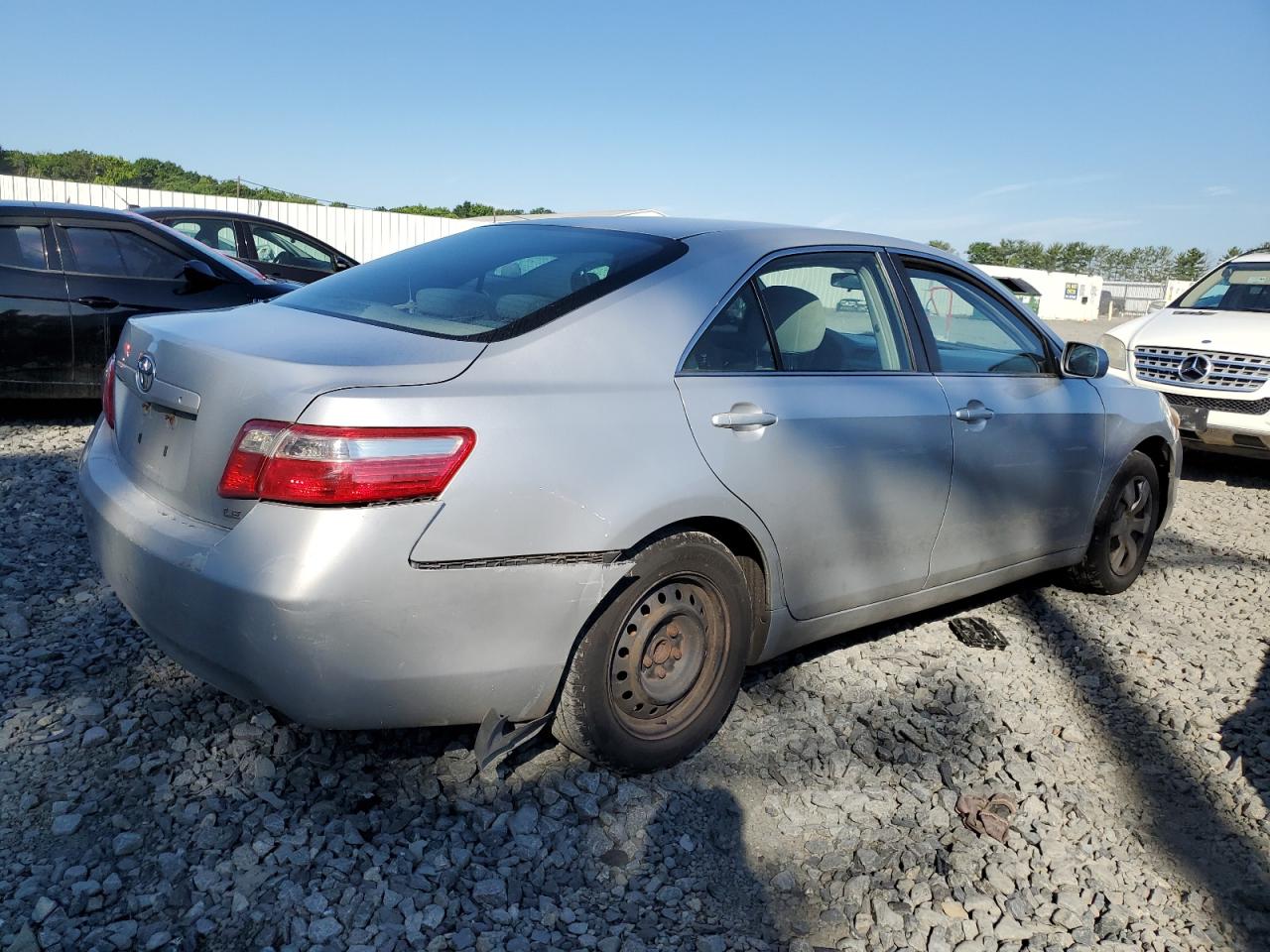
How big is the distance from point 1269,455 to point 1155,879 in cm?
604

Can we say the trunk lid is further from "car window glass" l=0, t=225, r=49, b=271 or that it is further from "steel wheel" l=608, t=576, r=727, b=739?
"car window glass" l=0, t=225, r=49, b=271

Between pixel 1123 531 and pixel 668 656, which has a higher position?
pixel 668 656

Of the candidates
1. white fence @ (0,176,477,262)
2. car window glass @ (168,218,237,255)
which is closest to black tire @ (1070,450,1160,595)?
car window glass @ (168,218,237,255)

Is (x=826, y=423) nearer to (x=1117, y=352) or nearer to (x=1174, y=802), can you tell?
(x=1174, y=802)

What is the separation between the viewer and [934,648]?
160 inches

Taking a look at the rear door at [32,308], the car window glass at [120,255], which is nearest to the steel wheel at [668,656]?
the rear door at [32,308]

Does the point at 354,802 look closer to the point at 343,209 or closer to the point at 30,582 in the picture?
the point at 30,582

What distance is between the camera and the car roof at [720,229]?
3.29 meters

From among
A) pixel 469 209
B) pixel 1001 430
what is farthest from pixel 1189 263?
pixel 1001 430

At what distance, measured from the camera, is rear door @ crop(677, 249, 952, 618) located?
2.91 meters

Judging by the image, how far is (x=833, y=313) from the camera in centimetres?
345

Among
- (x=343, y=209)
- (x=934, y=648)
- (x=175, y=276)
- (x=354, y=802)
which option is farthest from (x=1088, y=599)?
(x=343, y=209)

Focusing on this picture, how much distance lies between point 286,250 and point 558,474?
10.3m

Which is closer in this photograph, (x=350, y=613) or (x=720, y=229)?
(x=350, y=613)
